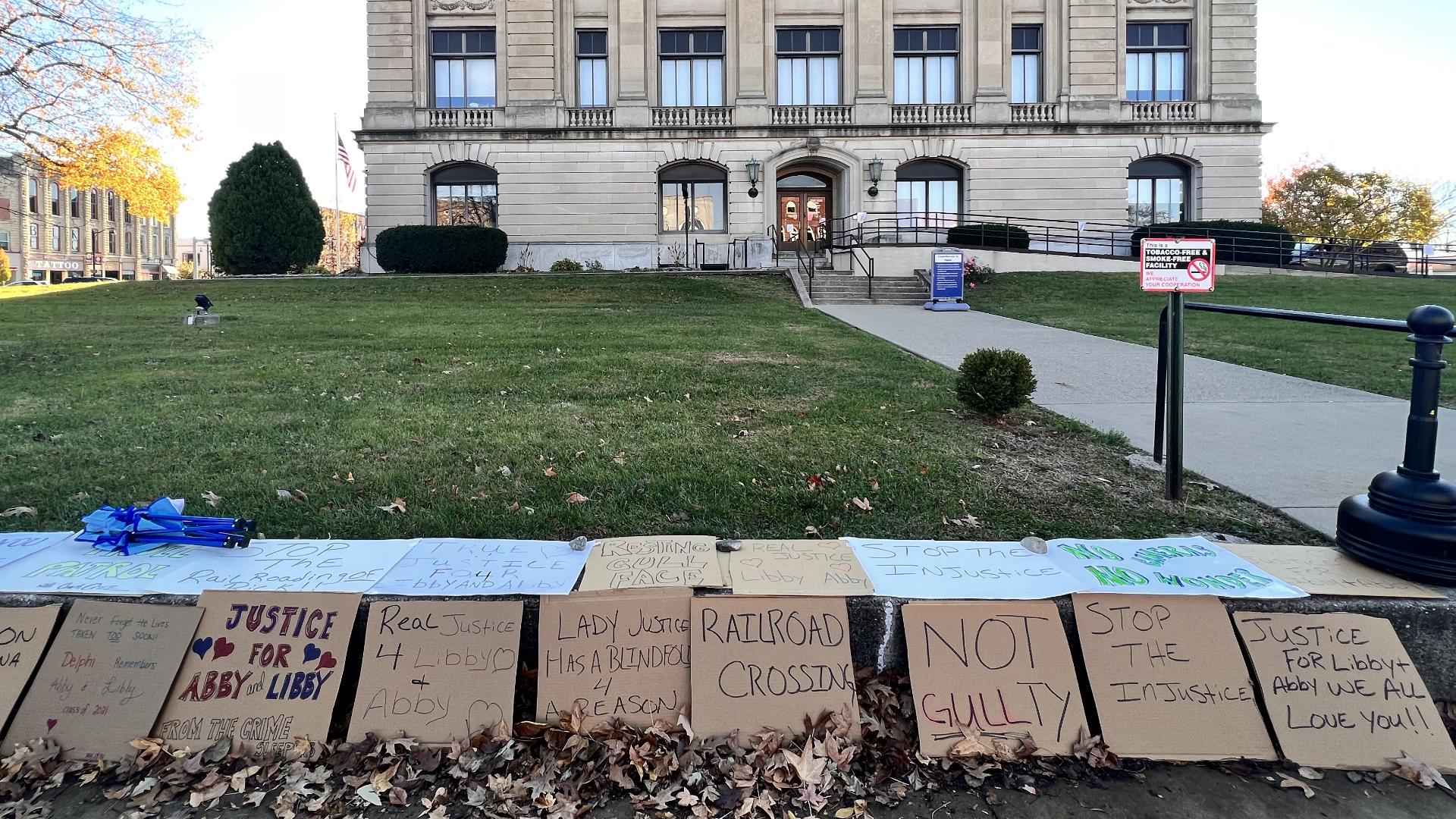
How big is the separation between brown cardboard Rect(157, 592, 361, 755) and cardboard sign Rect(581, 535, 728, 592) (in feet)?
3.19

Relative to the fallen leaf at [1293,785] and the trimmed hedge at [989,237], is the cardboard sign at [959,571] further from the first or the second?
the trimmed hedge at [989,237]

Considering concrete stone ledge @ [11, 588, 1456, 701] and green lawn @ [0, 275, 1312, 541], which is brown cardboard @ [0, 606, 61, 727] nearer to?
concrete stone ledge @ [11, 588, 1456, 701]

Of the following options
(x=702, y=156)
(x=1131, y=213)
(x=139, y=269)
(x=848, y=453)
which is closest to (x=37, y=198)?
(x=139, y=269)

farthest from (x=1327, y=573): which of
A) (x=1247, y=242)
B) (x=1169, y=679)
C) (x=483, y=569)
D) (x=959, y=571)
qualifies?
(x=1247, y=242)

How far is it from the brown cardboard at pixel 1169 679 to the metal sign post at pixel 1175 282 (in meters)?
1.82

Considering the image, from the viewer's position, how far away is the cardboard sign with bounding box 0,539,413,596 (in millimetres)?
3320

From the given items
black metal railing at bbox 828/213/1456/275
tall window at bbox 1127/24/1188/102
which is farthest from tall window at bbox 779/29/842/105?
tall window at bbox 1127/24/1188/102

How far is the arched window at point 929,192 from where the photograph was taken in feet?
108

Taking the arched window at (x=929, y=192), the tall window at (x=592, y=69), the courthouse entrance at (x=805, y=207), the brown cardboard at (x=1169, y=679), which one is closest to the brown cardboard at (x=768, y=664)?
the brown cardboard at (x=1169, y=679)

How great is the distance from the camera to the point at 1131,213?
1314 inches

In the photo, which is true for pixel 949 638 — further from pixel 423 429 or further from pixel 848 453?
pixel 423 429

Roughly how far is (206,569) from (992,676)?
10.5 ft

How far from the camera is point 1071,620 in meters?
3.31

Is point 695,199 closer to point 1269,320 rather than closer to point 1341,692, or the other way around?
point 1269,320
